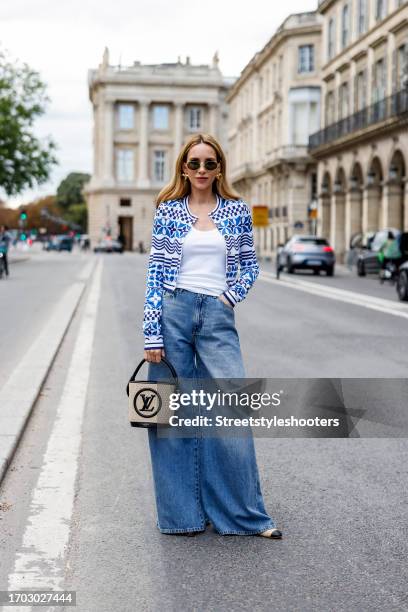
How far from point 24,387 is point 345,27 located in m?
48.3

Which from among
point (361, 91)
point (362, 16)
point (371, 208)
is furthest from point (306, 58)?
point (371, 208)

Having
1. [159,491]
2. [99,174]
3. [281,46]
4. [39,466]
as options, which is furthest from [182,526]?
[99,174]

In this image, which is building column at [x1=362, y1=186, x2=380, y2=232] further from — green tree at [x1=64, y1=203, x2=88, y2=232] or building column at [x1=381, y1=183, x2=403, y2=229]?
green tree at [x1=64, y1=203, x2=88, y2=232]

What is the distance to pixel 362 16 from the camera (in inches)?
2025

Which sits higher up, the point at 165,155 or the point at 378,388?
the point at 165,155

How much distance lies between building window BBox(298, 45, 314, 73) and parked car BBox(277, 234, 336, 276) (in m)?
29.0

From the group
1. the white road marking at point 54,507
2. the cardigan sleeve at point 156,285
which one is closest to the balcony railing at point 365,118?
the white road marking at point 54,507

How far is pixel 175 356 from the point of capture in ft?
16.3

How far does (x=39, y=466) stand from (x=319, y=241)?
118 ft

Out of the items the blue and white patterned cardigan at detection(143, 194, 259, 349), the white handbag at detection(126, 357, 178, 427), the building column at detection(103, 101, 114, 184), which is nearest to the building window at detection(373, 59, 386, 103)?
the blue and white patterned cardigan at detection(143, 194, 259, 349)

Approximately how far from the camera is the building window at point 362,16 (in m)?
50.8

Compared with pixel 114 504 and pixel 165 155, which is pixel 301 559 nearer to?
pixel 114 504

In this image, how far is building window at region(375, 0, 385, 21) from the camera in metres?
47.8

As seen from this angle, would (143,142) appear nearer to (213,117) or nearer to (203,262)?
(213,117)
